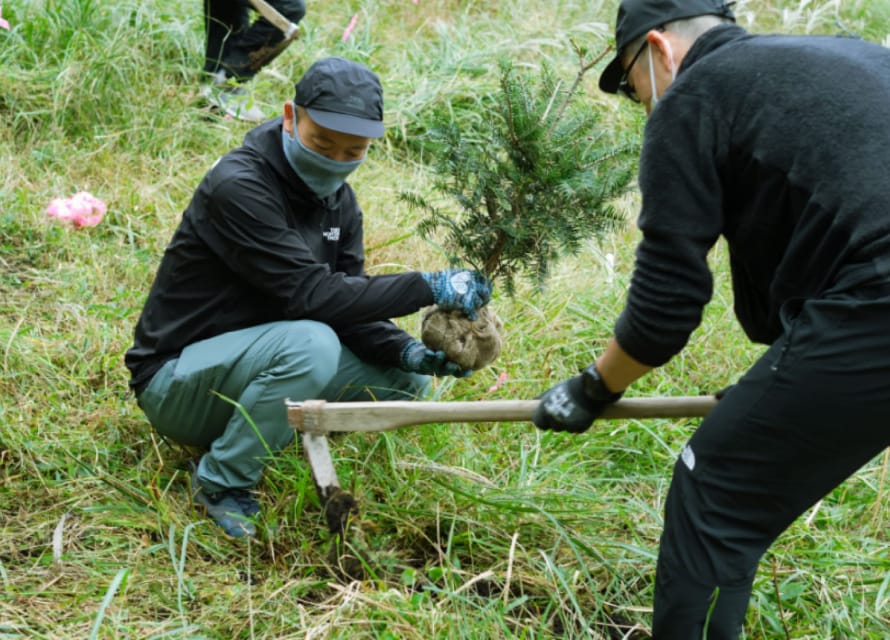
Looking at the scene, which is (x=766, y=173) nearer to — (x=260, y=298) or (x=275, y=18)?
(x=260, y=298)

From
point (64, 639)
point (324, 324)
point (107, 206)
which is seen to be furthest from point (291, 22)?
point (64, 639)

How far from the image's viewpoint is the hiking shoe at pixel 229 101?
5277mm

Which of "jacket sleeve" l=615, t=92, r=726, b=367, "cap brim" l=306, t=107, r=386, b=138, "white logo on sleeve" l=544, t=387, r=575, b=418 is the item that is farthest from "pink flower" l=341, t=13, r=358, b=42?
"jacket sleeve" l=615, t=92, r=726, b=367

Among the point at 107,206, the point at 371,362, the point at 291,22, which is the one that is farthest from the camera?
the point at 291,22

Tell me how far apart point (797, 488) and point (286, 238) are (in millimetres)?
1578

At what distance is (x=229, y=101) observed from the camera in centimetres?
534

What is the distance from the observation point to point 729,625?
81.8 inches

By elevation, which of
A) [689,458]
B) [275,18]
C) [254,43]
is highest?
[689,458]

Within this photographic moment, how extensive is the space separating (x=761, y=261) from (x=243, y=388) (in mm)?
1577

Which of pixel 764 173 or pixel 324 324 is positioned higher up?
pixel 764 173

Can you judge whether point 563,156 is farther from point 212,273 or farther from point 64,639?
point 64,639

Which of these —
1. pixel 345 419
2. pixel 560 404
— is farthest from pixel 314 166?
pixel 560 404

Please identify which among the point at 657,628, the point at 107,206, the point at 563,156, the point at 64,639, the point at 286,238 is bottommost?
the point at 107,206

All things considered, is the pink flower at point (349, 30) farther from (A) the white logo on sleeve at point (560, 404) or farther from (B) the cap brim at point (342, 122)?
(A) the white logo on sleeve at point (560, 404)
